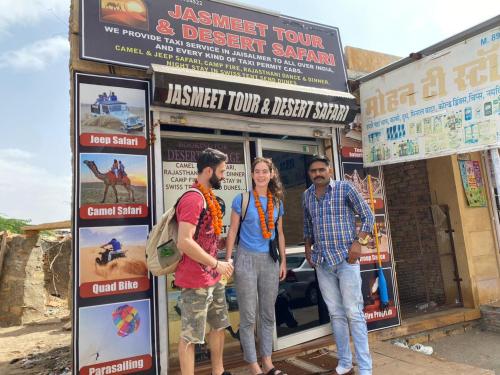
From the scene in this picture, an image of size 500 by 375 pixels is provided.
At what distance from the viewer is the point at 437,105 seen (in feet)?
13.0

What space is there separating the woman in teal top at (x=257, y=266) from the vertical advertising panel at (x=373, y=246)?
1.74 meters

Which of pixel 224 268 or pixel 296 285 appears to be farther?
pixel 296 285

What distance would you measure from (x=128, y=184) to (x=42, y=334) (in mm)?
5348

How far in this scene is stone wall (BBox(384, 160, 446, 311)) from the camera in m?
6.20

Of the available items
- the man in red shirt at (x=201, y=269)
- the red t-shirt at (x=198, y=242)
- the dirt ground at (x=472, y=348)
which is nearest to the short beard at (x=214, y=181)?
the man in red shirt at (x=201, y=269)

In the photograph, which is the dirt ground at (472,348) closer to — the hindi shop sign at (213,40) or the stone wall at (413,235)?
the stone wall at (413,235)

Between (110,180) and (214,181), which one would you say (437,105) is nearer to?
(214,181)

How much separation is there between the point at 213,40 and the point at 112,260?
99.1 inches

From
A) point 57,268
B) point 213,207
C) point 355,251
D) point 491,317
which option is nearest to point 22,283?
point 57,268

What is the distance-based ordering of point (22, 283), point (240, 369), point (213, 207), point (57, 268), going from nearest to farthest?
point (213, 207) → point (240, 369) → point (22, 283) → point (57, 268)

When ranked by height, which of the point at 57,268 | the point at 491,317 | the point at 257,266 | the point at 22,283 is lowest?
the point at 491,317

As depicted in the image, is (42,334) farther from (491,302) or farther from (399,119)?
(491,302)

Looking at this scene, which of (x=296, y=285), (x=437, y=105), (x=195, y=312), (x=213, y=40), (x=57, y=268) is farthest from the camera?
(x=57, y=268)

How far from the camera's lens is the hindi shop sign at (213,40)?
3.53 metres
